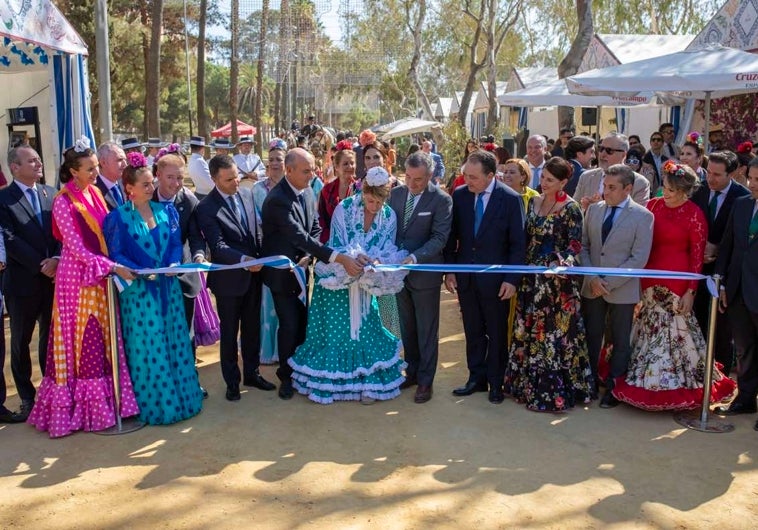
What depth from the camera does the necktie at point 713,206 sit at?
19.5ft

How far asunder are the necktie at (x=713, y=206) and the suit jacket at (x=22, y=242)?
5.22 meters

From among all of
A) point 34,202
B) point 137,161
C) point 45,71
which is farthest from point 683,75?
point 45,71

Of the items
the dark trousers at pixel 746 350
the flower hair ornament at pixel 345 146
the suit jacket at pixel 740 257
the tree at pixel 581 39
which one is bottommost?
the dark trousers at pixel 746 350

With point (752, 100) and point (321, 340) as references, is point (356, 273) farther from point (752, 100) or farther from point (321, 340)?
point (752, 100)

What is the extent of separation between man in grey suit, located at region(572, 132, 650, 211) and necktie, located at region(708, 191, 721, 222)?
0.55 metres

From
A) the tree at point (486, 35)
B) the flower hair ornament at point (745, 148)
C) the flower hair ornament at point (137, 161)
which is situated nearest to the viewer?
the flower hair ornament at point (137, 161)

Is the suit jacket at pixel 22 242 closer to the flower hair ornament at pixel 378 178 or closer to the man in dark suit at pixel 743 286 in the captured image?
the flower hair ornament at pixel 378 178

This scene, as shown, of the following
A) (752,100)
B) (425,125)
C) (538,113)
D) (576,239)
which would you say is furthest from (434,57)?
(576,239)

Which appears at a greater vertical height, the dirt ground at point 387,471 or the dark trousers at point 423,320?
the dark trousers at point 423,320

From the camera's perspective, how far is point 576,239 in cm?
527

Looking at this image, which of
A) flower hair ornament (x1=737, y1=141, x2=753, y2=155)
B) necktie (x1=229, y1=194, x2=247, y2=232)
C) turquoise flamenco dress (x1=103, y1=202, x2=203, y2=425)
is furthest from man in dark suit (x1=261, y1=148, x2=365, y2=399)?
flower hair ornament (x1=737, y1=141, x2=753, y2=155)

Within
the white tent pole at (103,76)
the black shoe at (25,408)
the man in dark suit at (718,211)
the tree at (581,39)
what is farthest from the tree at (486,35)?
the black shoe at (25,408)

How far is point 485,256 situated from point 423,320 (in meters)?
0.71

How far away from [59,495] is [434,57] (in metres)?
42.3
